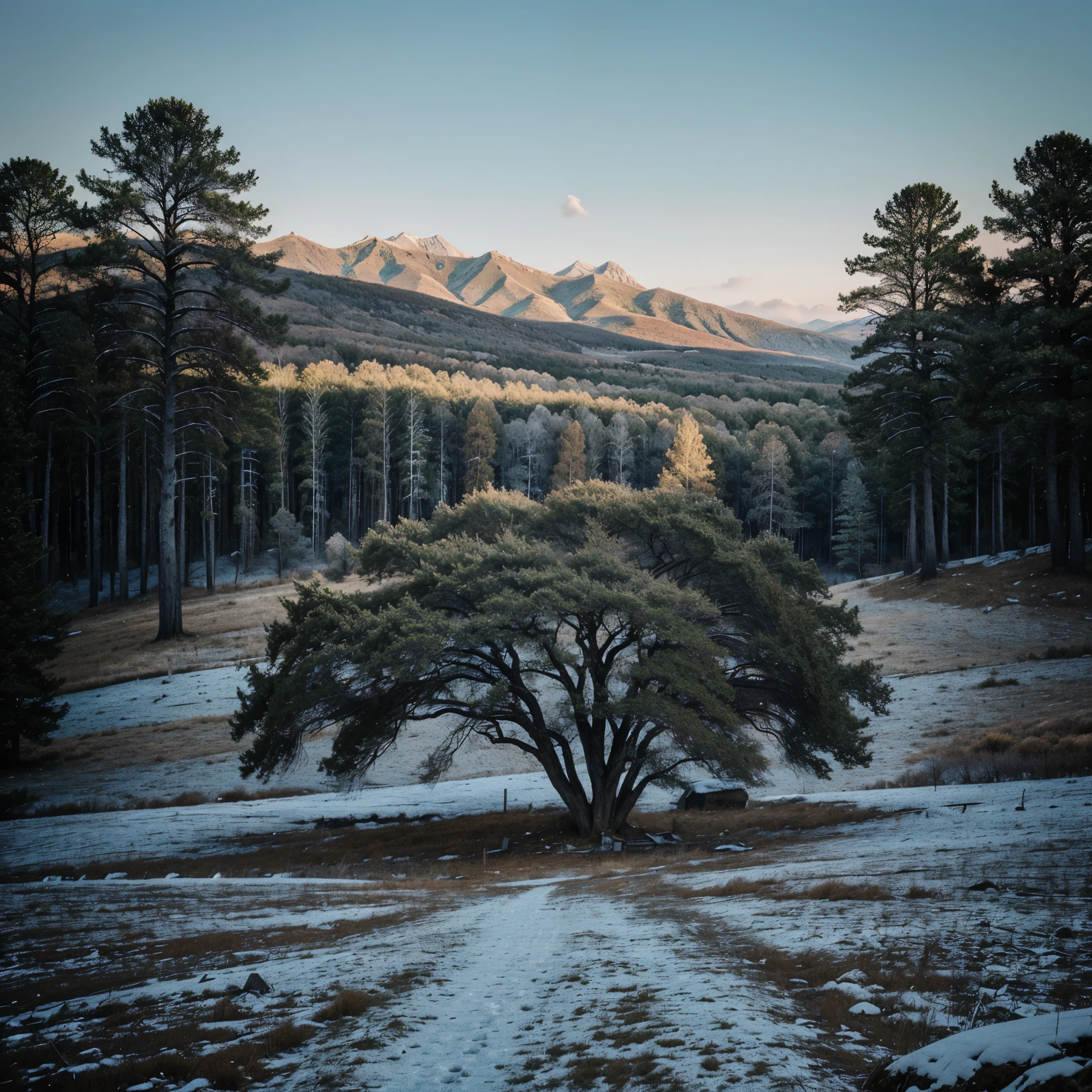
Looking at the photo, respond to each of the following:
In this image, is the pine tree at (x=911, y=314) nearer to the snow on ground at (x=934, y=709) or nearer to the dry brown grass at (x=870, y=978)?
the snow on ground at (x=934, y=709)

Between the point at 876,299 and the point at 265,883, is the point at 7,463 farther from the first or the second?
the point at 876,299

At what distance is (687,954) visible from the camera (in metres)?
6.60

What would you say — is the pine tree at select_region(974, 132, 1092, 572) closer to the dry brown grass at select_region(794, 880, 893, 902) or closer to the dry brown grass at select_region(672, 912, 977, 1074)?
the dry brown grass at select_region(794, 880, 893, 902)

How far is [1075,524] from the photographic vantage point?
34.1 m

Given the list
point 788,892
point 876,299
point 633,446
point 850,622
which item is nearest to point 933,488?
point 876,299

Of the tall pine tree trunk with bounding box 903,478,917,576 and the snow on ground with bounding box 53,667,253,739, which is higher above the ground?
the tall pine tree trunk with bounding box 903,478,917,576

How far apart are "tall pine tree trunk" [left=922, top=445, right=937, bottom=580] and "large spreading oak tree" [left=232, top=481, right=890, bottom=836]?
85.7ft

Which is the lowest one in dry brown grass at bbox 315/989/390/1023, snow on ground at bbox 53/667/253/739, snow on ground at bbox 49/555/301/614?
snow on ground at bbox 53/667/253/739

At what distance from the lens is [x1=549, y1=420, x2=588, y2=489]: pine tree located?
7900cm

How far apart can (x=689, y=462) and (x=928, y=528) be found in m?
34.9

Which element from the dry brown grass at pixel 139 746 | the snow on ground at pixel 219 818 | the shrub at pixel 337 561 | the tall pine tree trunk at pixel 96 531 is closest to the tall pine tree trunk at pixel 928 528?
the snow on ground at pixel 219 818

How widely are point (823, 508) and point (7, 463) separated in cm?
7957

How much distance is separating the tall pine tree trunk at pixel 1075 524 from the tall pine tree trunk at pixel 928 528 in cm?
716

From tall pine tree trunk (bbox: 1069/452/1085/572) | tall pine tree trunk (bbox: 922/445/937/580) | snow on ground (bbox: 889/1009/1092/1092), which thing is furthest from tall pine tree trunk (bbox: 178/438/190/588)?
snow on ground (bbox: 889/1009/1092/1092)
